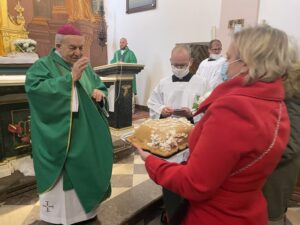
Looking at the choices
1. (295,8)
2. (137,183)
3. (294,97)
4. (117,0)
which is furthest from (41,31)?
(294,97)

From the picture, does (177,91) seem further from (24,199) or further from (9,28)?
(9,28)

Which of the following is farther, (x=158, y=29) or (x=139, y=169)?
(x=158, y=29)

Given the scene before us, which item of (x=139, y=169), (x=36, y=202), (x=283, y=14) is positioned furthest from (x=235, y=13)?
(x=36, y=202)

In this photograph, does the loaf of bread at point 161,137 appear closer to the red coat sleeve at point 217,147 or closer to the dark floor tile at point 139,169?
the red coat sleeve at point 217,147

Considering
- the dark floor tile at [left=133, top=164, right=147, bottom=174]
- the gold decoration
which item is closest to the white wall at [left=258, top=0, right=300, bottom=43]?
the dark floor tile at [left=133, top=164, right=147, bottom=174]

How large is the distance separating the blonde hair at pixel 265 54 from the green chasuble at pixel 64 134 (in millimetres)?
1274

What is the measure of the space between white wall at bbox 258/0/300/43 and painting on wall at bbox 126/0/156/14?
3000 millimetres

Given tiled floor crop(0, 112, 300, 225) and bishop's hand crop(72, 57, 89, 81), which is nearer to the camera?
bishop's hand crop(72, 57, 89, 81)

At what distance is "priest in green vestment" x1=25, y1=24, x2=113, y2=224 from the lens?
6.00ft

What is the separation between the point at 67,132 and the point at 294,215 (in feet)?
7.77

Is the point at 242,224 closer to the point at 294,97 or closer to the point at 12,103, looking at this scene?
the point at 294,97

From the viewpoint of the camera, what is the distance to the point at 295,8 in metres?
4.39

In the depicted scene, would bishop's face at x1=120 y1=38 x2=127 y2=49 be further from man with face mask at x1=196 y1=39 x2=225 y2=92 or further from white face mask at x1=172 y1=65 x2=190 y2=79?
white face mask at x1=172 y1=65 x2=190 y2=79

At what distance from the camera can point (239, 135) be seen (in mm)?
827
